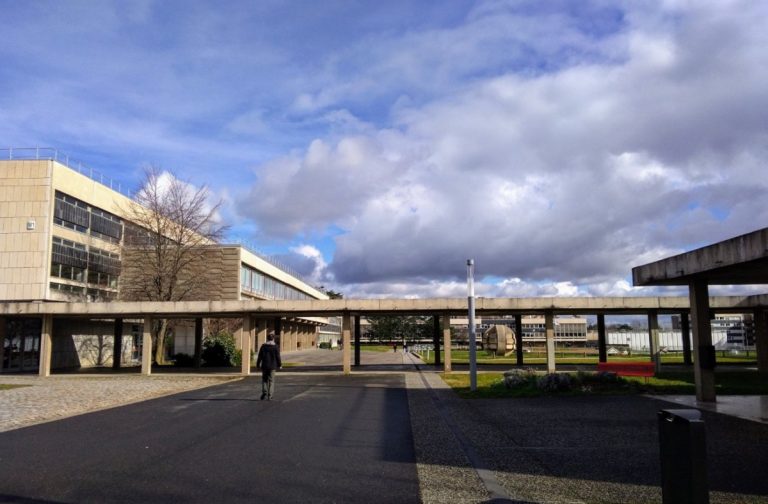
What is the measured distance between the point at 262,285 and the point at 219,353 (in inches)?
818

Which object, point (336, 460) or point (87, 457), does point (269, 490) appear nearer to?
point (336, 460)

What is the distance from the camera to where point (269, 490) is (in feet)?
22.8

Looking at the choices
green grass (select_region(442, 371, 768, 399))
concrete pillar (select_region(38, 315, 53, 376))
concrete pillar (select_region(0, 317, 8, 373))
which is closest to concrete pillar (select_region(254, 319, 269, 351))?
A: concrete pillar (select_region(0, 317, 8, 373))

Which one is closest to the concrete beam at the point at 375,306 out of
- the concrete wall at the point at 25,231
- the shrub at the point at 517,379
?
the concrete wall at the point at 25,231

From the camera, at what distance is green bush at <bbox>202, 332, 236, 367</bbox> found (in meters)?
39.0

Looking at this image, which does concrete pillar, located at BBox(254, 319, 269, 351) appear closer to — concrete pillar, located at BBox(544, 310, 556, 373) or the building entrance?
the building entrance

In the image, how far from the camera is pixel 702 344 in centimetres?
1570

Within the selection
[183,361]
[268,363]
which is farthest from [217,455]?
[183,361]

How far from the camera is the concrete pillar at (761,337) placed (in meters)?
28.9

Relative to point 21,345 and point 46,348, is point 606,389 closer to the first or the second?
point 46,348

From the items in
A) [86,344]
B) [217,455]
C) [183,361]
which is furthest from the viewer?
[183,361]

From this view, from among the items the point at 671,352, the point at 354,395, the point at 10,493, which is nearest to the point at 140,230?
the point at 354,395

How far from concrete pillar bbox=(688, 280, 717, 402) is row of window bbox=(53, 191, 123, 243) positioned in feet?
111

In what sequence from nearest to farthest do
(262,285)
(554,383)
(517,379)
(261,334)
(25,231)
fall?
1. (554,383)
2. (517,379)
3. (25,231)
4. (261,334)
5. (262,285)
